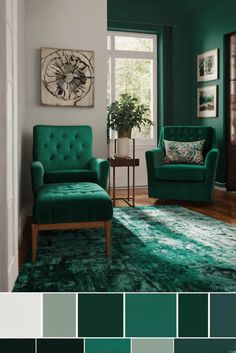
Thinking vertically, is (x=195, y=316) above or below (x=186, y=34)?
below

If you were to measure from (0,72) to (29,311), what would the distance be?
0.52 metres

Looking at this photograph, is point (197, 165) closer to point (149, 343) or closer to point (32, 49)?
point (32, 49)

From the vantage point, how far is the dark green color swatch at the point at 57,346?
795 millimetres

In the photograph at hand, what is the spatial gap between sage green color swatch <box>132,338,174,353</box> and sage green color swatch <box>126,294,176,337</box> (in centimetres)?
1

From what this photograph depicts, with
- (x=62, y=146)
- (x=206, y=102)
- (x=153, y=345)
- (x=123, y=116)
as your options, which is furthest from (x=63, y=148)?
(x=153, y=345)

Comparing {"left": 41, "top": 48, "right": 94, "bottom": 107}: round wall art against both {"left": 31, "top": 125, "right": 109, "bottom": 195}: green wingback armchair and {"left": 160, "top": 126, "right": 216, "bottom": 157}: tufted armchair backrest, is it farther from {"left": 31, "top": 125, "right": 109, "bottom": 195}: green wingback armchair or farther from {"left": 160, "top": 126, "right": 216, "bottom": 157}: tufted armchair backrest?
{"left": 160, "top": 126, "right": 216, "bottom": 157}: tufted armchair backrest

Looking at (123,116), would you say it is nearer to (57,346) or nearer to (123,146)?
(123,146)

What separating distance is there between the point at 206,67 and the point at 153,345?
2366 millimetres

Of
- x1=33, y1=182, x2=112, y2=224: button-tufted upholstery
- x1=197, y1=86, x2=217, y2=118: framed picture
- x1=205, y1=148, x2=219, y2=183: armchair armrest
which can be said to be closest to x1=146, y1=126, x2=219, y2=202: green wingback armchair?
x1=205, y1=148, x2=219, y2=183: armchair armrest

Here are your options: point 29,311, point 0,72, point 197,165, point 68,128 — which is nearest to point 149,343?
point 29,311

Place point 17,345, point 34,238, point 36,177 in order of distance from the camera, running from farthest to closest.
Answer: point 36,177, point 34,238, point 17,345

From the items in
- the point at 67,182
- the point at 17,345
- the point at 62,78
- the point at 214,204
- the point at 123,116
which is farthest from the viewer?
the point at 123,116

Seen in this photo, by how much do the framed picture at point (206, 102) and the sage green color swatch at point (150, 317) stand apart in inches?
81.1

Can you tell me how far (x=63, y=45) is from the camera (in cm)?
236
